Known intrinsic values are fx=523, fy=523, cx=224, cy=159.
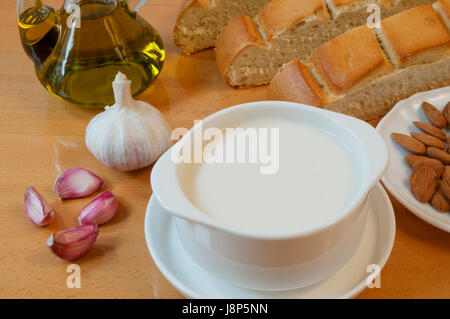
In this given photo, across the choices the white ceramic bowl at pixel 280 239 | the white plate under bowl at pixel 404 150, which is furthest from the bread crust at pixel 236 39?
the white ceramic bowl at pixel 280 239

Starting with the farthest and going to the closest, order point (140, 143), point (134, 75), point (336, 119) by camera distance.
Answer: point (134, 75)
point (140, 143)
point (336, 119)

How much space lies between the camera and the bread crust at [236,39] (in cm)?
92

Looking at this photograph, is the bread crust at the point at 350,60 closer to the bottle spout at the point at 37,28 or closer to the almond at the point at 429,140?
the almond at the point at 429,140

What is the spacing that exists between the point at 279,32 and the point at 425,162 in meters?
0.36

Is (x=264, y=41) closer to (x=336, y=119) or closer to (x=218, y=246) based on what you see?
(x=336, y=119)

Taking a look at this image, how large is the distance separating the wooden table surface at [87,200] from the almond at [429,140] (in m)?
0.11

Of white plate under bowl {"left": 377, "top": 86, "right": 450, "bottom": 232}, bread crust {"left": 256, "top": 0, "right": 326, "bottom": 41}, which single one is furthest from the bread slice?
white plate under bowl {"left": 377, "top": 86, "right": 450, "bottom": 232}

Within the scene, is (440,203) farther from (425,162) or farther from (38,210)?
(38,210)

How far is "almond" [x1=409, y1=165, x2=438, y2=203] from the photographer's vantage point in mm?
668

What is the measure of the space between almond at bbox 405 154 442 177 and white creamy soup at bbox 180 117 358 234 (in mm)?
183

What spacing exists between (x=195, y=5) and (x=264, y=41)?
0.52 ft

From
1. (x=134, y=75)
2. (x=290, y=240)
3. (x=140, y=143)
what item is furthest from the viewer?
(x=134, y=75)
